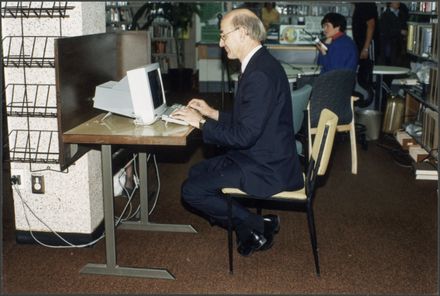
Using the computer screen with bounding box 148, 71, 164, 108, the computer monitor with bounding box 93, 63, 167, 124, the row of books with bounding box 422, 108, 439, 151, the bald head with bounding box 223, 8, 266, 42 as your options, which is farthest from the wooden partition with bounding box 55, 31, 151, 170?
the row of books with bounding box 422, 108, 439, 151

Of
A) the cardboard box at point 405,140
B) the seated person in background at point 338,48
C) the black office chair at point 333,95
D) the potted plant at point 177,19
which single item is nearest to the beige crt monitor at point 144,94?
the black office chair at point 333,95

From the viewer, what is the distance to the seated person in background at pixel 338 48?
4438 millimetres

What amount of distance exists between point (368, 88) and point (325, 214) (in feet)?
6.71

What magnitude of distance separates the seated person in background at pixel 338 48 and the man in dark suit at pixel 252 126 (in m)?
2.06

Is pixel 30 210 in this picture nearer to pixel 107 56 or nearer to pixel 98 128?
pixel 98 128

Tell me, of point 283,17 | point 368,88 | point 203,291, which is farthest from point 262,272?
point 283,17

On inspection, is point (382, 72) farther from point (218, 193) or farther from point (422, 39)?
point (218, 193)

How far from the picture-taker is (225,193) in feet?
8.48

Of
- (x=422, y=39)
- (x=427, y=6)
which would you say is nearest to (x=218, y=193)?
(x=422, y=39)

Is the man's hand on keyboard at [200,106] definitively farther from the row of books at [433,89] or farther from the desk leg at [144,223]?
the row of books at [433,89]

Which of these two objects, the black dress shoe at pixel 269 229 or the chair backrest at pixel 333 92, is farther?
the chair backrest at pixel 333 92

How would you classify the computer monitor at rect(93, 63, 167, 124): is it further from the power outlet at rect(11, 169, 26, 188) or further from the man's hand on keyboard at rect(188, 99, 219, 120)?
the power outlet at rect(11, 169, 26, 188)

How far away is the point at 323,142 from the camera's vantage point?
2422 millimetres

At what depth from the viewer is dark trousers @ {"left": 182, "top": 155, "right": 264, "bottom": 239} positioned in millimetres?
2580
